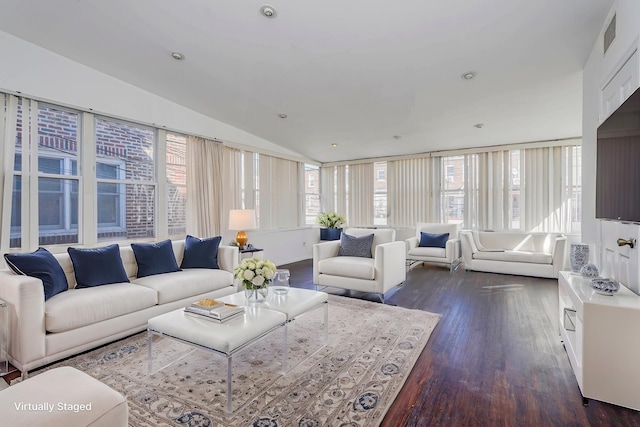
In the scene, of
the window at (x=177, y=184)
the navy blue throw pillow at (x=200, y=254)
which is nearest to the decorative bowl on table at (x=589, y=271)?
the navy blue throw pillow at (x=200, y=254)

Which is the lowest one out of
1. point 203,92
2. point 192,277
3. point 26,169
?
point 192,277

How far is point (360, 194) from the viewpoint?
746 cm

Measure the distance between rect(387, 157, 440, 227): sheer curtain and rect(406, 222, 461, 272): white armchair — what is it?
51cm

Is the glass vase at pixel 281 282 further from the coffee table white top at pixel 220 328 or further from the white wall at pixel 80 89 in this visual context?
the white wall at pixel 80 89

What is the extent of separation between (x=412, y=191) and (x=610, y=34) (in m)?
4.52

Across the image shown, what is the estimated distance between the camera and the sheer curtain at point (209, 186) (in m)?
4.66

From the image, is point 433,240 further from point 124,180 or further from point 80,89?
point 80,89

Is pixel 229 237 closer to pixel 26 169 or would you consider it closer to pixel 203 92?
pixel 203 92

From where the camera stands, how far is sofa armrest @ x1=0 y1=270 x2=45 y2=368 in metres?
2.06

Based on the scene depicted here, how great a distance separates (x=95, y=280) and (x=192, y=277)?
32.8 inches

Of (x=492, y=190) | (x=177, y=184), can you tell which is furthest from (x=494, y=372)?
(x=492, y=190)

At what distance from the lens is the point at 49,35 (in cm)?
300

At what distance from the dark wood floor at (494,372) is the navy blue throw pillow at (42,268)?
264 centimetres

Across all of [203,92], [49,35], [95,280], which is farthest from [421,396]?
[49,35]
